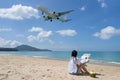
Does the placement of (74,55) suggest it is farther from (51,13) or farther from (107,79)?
(51,13)

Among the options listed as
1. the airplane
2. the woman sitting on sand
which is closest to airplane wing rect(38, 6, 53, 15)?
Answer: the airplane

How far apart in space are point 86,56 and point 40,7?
1184 inches

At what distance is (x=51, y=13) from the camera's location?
3644 cm

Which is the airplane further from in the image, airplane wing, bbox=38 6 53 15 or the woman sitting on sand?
the woman sitting on sand

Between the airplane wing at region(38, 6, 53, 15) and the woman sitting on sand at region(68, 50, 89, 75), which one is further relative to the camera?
the airplane wing at region(38, 6, 53, 15)

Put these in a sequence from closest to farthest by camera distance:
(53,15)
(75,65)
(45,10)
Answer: (75,65) → (53,15) → (45,10)

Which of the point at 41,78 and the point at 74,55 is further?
the point at 74,55

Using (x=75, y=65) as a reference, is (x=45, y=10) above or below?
above

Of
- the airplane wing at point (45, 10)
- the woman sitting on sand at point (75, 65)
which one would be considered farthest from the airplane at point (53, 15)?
the woman sitting on sand at point (75, 65)

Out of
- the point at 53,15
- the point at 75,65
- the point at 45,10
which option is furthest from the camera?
the point at 45,10

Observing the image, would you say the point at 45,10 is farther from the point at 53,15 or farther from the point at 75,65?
the point at 75,65

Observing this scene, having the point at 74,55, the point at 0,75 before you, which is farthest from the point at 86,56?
the point at 0,75

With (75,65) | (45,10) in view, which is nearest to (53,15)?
(45,10)

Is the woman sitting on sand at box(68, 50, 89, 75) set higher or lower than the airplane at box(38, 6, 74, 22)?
lower
